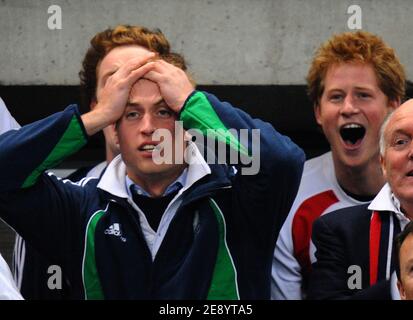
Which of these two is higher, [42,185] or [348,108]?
[348,108]

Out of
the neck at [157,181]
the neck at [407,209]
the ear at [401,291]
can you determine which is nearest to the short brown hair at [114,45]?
the neck at [157,181]

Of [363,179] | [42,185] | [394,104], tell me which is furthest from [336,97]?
[42,185]

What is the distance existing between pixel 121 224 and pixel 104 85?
0.63 metres

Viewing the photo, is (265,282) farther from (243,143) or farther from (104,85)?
(104,85)

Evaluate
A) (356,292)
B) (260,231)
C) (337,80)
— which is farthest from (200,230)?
(337,80)

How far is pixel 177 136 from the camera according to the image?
4070 mm

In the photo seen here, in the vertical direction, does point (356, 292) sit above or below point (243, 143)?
below

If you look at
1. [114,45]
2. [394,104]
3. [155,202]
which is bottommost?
[155,202]

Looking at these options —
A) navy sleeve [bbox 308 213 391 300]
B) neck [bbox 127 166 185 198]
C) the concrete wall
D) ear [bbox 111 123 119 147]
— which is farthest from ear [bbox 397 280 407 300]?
the concrete wall

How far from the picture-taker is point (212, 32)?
528 cm

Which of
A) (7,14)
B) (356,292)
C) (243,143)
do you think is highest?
(7,14)

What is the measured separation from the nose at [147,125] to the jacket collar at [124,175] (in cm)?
14

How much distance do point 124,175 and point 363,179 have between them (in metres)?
0.93

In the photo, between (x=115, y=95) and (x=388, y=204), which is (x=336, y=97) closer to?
(x=388, y=204)
